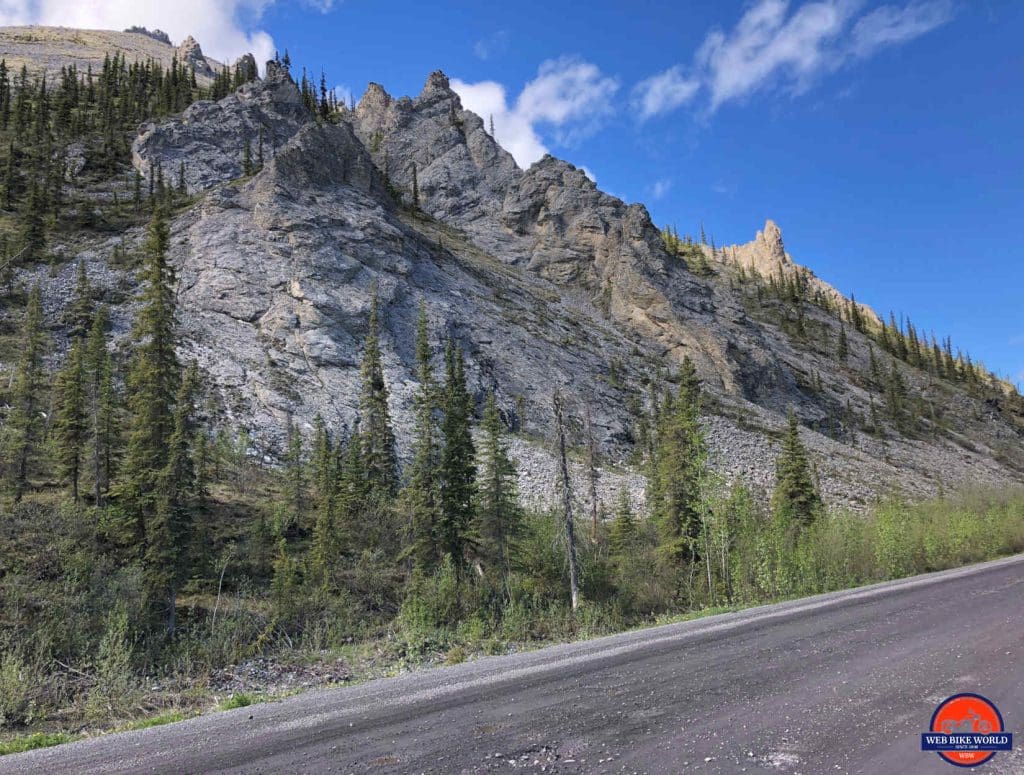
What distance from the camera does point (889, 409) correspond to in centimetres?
9250

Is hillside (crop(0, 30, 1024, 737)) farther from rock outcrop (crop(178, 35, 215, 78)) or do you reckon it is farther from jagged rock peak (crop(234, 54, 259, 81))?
rock outcrop (crop(178, 35, 215, 78))

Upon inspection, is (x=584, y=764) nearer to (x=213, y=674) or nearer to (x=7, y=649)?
(x=213, y=674)

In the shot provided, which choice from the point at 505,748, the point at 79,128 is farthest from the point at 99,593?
the point at 79,128

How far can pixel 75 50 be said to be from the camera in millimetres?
158125

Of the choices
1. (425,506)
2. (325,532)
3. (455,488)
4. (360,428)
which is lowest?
(325,532)

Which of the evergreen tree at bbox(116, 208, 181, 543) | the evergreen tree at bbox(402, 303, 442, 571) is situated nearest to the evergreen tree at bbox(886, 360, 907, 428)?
the evergreen tree at bbox(402, 303, 442, 571)

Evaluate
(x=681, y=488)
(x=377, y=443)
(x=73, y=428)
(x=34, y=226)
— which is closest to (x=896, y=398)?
(x=681, y=488)

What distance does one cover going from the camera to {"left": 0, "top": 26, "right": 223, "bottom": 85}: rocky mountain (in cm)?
13500

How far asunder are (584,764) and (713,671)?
410 cm

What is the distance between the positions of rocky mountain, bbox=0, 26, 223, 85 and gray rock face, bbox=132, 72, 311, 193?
61.8m

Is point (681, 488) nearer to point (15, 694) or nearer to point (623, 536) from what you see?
point (623, 536)

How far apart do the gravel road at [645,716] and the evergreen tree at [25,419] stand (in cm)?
2010

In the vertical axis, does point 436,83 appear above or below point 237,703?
above

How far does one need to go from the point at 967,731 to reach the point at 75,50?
22092cm
